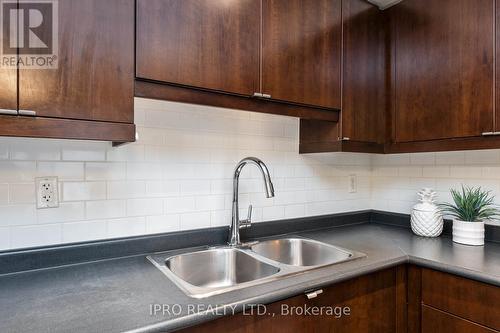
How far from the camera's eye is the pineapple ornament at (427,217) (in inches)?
66.0

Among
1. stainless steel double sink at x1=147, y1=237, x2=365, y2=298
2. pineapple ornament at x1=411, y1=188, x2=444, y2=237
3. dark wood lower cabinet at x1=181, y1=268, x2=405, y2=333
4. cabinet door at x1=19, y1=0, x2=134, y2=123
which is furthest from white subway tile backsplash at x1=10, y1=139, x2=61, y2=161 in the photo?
pineapple ornament at x1=411, y1=188, x2=444, y2=237

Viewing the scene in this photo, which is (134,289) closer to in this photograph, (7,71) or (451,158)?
(7,71)

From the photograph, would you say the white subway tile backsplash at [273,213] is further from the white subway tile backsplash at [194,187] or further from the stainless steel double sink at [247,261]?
the white subway tile backsplash at [194,187]

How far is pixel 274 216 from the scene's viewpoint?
68.4 inches

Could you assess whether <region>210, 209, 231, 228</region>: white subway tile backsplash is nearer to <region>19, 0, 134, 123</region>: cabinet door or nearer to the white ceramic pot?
<region>19, 0, 134, 123</region>: cabinet door

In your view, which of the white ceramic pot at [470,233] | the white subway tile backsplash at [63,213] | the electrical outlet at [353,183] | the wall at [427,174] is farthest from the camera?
the electrical outlet at [353,183]

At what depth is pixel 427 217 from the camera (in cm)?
168

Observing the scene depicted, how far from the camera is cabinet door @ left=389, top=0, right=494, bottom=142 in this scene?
4.61 feet

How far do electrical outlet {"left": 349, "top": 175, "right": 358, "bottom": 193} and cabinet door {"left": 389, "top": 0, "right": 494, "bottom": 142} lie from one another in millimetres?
457

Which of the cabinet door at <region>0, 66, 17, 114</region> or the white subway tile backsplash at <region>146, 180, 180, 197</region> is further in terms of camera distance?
the white subway tile backsplash at <region>146, 180, 180, 197</region>

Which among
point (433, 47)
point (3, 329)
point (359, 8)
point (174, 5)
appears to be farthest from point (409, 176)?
point (3, 329)

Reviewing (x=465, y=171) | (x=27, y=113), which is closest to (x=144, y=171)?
(x=27, y=113)

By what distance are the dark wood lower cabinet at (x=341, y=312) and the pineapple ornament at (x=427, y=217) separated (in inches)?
19.7

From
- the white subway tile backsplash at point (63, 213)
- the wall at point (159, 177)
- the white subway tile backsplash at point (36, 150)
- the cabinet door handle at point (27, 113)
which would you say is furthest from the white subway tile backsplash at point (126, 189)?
the cabinet door handle at point (27, 113)
